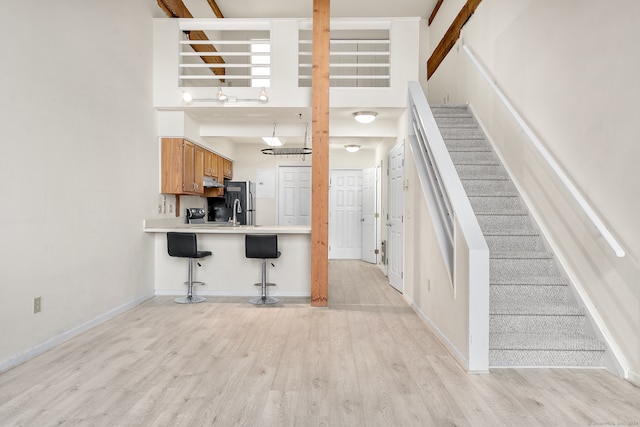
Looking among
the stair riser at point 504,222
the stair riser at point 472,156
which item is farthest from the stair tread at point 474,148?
the stair riser at point 504,222

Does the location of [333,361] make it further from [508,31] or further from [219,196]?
[219,196]

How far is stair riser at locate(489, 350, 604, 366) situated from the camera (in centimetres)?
284

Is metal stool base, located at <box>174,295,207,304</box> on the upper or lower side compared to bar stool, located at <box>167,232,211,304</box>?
lower

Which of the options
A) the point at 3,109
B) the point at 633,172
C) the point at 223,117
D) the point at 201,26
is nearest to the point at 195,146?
the point at 223,117

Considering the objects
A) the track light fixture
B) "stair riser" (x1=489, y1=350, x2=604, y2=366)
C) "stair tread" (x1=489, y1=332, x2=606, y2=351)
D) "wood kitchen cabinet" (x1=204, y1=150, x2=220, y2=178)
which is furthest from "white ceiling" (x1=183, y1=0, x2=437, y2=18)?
"stair riser" (x1=489, y1=350, x2=604, y2=366)

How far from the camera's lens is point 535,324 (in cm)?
299

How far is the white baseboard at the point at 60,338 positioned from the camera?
280 centimetres

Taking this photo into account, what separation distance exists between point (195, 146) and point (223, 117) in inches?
23.9

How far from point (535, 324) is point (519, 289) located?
12.6 inches

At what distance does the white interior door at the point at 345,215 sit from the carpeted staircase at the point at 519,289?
13.8 ft

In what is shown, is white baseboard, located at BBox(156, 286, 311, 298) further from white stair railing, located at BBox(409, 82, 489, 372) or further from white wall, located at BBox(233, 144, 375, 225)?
white wall, located at BBox(233, 144, 375, 225)

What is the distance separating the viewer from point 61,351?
312 centimetres

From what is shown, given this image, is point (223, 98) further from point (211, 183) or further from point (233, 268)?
point (233, 268)

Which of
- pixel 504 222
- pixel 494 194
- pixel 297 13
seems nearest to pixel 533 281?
pixel 504 222
